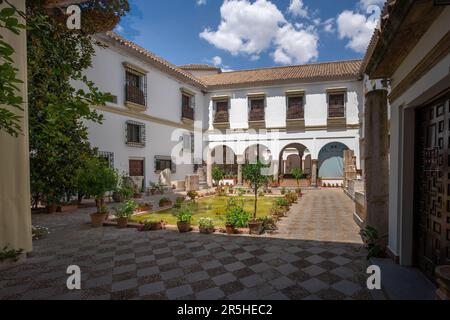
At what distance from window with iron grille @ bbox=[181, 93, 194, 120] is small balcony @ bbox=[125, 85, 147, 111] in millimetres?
4443

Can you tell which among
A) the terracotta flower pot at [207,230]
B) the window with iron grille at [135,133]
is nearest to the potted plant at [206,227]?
the terracotta flower pot at [207,230]

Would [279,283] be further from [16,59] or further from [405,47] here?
[16,59]

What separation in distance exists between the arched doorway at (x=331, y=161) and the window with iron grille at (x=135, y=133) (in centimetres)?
1328

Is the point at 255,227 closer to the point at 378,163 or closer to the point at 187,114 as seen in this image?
the point at 378,163

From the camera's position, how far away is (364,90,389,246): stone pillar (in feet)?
16.7

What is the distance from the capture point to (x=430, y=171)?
12.6 feet

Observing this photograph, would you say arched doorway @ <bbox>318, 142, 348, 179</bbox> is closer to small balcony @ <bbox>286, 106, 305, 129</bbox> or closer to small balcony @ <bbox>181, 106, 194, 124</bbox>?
small balcony @ <bbox>286, 106, 305, 129</bbox>

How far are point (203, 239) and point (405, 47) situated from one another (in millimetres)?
5420

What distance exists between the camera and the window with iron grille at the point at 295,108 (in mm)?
20016

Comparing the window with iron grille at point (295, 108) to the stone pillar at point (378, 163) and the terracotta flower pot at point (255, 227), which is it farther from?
the stone pillar at point (378, 163)

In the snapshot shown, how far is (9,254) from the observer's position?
4496 millimetres

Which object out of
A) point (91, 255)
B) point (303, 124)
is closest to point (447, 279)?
point (91, 255)

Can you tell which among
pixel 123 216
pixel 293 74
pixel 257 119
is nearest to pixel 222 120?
pixel 257 119

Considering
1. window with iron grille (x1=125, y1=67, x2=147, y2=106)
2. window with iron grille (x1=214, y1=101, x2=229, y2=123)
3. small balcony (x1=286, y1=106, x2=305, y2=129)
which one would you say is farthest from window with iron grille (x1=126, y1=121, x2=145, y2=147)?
small balcony (x1=286, y1=106, x2=305, y2=129)
